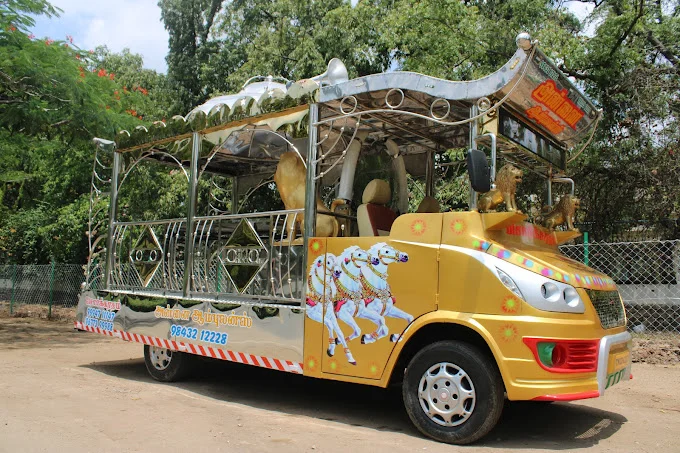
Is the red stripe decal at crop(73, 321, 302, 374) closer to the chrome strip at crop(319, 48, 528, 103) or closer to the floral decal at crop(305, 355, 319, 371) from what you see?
the floral decal at crop(305, 355, 319, 371)

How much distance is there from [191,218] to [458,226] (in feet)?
11.7

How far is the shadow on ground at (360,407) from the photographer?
186 inches

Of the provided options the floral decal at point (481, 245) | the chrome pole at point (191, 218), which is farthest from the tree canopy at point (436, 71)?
the floral decal at point (481, 245)

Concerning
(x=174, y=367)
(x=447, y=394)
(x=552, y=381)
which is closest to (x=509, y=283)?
(x=552, y=381)

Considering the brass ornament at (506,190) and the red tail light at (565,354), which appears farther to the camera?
the brass ornament at (506,190)

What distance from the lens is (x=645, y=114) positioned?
10.1 meters

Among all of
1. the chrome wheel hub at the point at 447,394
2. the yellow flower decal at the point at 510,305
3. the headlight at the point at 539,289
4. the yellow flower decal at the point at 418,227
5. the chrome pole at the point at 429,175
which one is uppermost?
the chrome pole at the point at 429,175

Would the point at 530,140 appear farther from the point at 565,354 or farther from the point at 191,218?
the point at 191,218

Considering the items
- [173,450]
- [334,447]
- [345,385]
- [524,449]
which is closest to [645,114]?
[345,385]

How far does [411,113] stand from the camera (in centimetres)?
480

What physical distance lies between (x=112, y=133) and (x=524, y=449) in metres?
9.52

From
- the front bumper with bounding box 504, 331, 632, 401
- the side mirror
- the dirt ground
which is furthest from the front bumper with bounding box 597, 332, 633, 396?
the side mirror

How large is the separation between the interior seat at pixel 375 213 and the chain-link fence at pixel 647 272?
352 centimetres

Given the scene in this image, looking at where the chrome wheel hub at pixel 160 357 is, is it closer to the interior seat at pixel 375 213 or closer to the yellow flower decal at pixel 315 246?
the yellow flower decal at pixel 315 246
